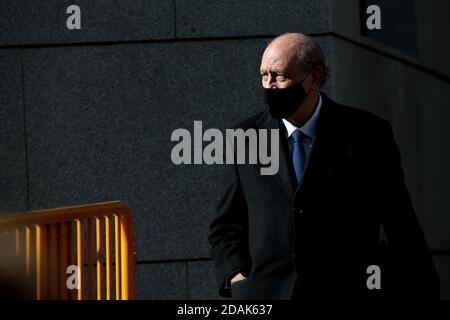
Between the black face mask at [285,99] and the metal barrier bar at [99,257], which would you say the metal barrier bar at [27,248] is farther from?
the black face mask at [285,99]

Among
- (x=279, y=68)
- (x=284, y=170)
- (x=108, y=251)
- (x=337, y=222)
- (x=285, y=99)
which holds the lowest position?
(x=108, y=251)

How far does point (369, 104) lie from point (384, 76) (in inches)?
19.4

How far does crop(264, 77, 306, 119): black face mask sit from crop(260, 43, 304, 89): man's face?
0.04 metres

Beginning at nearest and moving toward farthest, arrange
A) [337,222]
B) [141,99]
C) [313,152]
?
[337,222], [313,152], [141,99]

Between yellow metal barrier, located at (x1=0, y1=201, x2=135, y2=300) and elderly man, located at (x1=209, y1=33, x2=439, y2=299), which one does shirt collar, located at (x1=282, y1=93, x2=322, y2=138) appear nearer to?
elderly man, located at (x1=209, y1=33, x2=439, y2=299)

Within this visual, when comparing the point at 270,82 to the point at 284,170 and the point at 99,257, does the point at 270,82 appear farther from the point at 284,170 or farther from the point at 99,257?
the point at 99,257

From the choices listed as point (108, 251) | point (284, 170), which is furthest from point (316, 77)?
point (108, 251)

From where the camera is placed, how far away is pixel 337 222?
5.11 meters

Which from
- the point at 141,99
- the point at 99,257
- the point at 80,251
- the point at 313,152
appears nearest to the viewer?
the point at 313,152

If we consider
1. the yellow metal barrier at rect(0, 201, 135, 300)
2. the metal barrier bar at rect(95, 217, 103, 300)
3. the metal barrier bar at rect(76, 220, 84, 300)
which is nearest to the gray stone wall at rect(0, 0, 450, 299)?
the yellow metal barrier at rect(0, 201, 135, 300)

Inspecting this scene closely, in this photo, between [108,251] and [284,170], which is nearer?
[284,170]

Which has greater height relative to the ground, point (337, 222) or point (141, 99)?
point (141, 99)

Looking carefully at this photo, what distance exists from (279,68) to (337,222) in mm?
736
